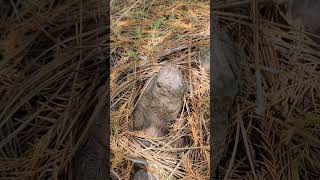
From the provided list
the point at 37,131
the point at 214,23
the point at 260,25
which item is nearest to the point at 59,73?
the point at 37,131

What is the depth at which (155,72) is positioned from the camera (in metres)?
1.67

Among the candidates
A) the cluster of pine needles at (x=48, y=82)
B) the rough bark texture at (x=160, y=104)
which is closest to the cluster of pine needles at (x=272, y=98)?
the rough bark texture at (x=160, y=104)

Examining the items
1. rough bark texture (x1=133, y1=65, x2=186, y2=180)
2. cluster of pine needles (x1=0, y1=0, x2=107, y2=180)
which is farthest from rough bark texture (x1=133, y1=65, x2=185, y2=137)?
cluster of pine needles (x1=0, y1=0, x2=107, y2=180)

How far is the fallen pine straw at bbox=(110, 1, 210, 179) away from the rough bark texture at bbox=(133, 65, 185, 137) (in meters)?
0.02

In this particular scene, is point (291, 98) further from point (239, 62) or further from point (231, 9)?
point (231, 9)

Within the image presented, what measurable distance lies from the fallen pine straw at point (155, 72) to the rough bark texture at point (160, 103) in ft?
0.08

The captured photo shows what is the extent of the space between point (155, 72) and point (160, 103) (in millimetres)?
113

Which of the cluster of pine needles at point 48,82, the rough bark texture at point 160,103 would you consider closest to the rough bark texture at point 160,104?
the rough bark texture at point 160,103

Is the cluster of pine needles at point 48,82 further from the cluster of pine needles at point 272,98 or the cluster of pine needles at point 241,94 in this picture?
the cluster of pine needles at point 272,98

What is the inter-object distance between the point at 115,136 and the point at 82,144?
11cm

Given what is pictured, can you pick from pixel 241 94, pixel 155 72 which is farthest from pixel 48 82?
pixel 241 94

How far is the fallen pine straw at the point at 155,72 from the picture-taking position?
64.4 inches

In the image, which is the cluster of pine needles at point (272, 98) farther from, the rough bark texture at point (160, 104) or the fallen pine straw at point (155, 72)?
the rough bark texture at point (160, 104)

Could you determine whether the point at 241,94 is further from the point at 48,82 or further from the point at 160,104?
the point at 48,82
